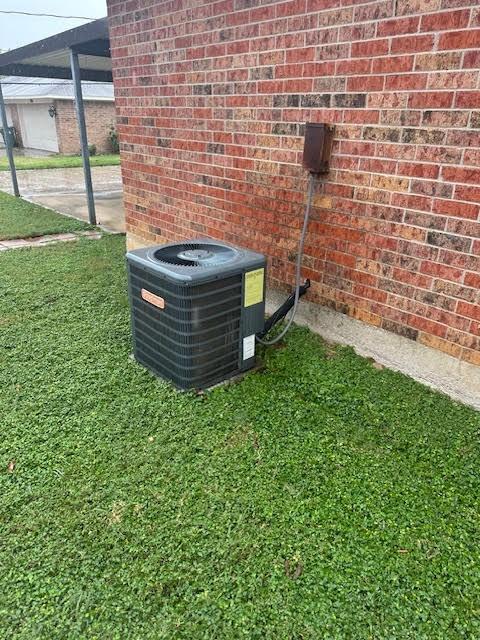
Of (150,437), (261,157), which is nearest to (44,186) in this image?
(261,157)

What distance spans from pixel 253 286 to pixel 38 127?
2563cm

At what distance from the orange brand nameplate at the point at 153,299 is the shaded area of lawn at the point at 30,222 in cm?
452

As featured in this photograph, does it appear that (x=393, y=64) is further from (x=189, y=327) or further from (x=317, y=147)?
(x=189, y=327)

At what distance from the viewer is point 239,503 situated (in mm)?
1933

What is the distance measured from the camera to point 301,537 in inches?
69.9

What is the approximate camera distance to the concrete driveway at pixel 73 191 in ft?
26.9

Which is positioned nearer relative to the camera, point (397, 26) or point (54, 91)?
point (397, 26)

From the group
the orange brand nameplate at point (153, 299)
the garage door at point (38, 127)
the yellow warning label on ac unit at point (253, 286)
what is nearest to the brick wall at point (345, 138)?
the yellow warning label on ac unit at point (253, 286)

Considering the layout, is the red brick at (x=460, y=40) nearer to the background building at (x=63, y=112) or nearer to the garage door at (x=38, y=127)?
the background building at (x=63, y=112)

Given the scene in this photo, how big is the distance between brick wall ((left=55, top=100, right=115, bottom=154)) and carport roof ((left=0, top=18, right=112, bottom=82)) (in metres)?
12.3

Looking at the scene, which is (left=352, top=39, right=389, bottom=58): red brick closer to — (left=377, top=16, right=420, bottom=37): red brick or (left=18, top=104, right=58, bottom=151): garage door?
(left=377, top=16, right=420, bottom=37): red brick

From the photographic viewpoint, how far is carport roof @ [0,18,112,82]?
579cm

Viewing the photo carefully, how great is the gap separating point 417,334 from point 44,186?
37.2ft

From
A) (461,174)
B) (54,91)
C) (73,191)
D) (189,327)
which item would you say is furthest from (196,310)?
(54,91)
